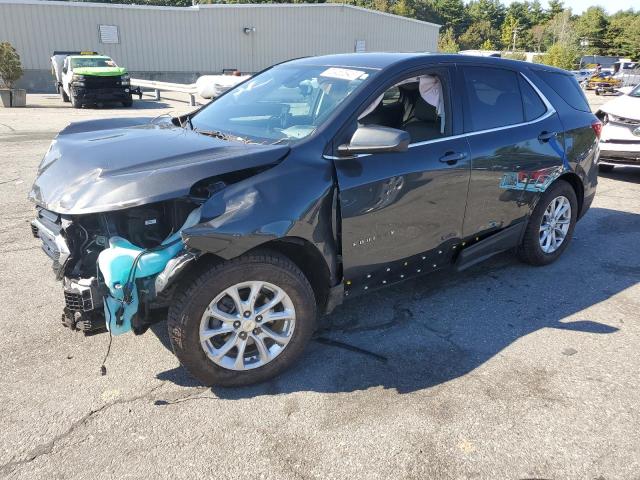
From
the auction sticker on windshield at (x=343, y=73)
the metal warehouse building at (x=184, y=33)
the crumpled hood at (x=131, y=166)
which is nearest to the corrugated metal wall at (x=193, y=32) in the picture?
the metal warehouse building at (x=184, y=33)

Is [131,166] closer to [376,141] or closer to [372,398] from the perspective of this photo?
[376,141]

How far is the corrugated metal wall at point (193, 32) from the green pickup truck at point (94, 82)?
860 cm

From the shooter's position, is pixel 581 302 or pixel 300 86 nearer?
pixel 300 86

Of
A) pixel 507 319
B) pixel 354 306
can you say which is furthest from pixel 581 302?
pixel 354 306

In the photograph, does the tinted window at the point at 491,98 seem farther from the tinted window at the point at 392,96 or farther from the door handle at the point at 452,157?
the tinted window at the point at 392,96

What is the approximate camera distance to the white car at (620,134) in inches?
324

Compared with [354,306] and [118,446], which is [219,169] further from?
[354,306]

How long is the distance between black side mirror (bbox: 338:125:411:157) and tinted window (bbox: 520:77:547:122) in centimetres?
191

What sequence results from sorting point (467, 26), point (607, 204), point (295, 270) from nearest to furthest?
point (295, 270)
point (607, 204)
point (467, 26)

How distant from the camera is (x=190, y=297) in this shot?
2.74 m

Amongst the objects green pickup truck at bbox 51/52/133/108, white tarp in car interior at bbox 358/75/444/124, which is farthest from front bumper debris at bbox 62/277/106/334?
green pickup truck at bbox 51/52/133/108

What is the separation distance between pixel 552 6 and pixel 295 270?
4310 inches

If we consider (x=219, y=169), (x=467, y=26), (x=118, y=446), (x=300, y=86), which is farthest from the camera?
(x=467, y=26)

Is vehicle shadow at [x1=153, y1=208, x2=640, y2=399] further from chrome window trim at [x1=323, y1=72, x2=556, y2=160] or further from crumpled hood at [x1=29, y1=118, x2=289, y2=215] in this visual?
chrome window trim at [x1=323, y1=72, x2=556, y2=160]
